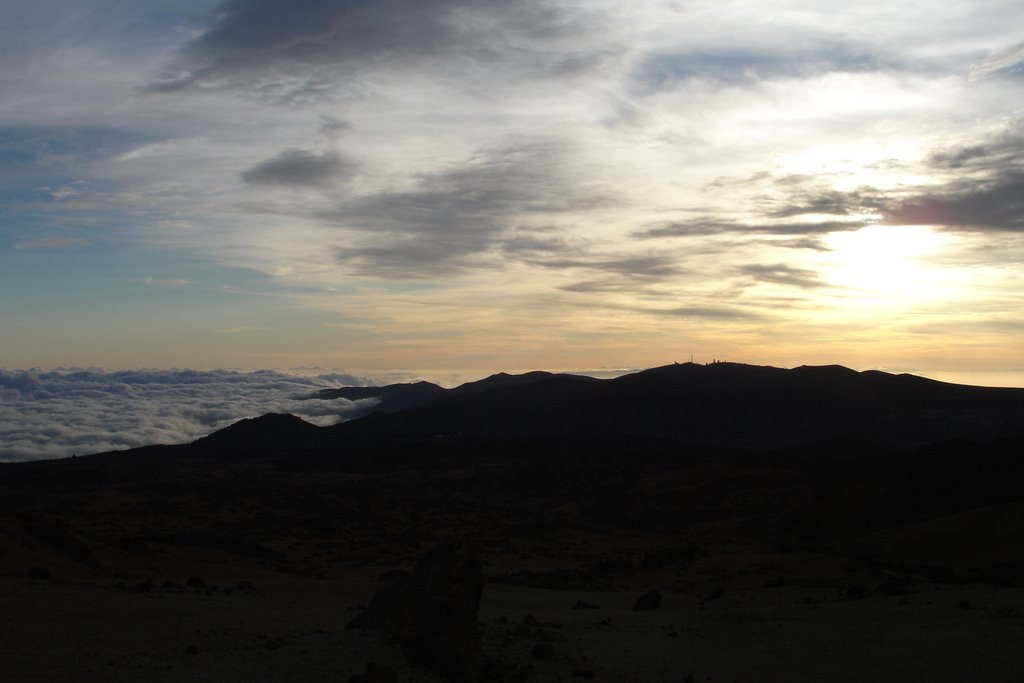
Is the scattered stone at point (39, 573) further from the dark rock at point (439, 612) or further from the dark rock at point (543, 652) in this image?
the dark rock at point (543, 652)

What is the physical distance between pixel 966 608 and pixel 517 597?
35.6 ft

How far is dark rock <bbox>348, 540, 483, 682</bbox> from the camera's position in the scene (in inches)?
470

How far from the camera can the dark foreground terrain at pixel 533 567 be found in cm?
1279

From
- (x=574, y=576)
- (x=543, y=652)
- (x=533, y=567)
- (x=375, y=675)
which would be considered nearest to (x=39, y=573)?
(x=375, y=675)

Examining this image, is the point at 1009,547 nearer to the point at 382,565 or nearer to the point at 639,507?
the point at 382,565

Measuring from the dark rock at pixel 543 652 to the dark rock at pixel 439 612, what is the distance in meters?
1.49

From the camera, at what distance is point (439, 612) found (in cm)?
1251

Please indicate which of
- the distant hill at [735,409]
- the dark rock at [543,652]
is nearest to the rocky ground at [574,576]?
the dark rock at [543,652]

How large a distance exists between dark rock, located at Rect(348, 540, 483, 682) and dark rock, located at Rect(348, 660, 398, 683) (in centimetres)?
106

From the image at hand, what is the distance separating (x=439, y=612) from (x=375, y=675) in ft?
6.60

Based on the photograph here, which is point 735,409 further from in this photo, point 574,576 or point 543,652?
point 543,652

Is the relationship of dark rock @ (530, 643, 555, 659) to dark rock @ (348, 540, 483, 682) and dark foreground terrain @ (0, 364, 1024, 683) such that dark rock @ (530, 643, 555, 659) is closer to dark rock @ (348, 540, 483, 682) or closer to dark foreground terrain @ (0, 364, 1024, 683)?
dark foreground terrain @ (0, 364, 1024, 683)

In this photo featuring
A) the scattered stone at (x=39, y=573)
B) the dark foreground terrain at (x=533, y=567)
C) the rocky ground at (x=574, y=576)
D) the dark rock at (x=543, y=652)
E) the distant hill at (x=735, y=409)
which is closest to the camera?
the dark foreground terrain at (x=533, y=567)

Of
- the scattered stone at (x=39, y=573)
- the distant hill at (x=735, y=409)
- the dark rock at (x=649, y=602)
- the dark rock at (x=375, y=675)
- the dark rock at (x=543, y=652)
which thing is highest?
the distant hill at (x=735, y=409)
